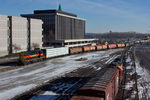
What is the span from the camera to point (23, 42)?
7394 cm

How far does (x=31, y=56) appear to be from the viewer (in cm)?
4203

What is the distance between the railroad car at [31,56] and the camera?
39.7m

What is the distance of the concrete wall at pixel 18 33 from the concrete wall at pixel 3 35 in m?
3.17

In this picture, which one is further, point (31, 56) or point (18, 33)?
point (18, 33)

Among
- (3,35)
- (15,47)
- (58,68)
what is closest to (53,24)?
(15,47)

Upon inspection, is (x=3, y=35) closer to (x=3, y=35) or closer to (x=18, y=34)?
(x=3, y=35)

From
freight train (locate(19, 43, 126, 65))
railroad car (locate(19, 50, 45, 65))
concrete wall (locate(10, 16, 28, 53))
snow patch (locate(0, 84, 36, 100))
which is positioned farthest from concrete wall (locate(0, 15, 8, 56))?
snow patch (locate(0, 84, 36, 100))

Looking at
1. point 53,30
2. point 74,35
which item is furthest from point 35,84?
point 74,35

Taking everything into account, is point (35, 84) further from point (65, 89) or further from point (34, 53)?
point (34, 53)

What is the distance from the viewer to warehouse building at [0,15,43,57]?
2478 inches

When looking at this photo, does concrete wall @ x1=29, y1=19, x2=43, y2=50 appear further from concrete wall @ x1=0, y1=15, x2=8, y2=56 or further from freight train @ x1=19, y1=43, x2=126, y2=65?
freight train @ x1=19, y1=43, x2=126, y2=65

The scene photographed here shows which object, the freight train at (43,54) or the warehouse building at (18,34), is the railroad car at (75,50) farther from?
the warehouse building at (18,34)

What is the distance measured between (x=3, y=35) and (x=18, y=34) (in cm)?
903

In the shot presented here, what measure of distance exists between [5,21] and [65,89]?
169 feet
